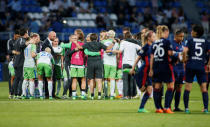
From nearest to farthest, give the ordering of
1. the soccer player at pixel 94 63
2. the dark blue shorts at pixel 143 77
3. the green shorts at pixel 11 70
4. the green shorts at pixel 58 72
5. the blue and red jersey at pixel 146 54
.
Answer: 1. the dark blue shorts at pixel 143 77
2. the blue and red jersey at pixel 146 54
3. the soccer player at pixel 94 63
4. the green shorts at pixel 58 72
5. the green shorts at pixel 11 70

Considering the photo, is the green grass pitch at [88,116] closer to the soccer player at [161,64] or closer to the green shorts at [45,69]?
the soccer player at [161,64]

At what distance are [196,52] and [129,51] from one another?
5.11 metres

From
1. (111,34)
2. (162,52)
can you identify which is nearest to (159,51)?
(162,52)

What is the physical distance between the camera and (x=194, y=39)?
44.9ft

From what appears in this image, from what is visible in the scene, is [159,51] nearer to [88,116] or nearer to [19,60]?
[88,116]

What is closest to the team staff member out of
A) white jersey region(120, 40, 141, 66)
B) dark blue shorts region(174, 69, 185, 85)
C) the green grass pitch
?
the green grass pitch

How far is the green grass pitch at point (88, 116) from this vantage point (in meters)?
11.3

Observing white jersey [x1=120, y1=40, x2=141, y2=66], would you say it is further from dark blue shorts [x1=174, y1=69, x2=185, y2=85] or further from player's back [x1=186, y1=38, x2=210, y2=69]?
player's back [x1=186, y1=38, x2=210, y2=69]

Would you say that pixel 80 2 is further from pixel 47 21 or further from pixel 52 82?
pixel 52 82

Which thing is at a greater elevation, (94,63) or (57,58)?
(57,58)

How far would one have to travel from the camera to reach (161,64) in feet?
44.2

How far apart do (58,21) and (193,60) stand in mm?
16003

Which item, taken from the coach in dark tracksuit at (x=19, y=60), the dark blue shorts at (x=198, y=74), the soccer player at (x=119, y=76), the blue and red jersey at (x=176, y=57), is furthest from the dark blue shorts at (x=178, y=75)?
the coach in dark tracksuit at (x=19, y=60)

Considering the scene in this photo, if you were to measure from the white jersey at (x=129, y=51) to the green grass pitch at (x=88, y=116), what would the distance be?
2.54 m
